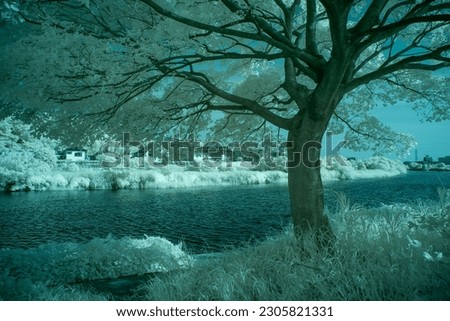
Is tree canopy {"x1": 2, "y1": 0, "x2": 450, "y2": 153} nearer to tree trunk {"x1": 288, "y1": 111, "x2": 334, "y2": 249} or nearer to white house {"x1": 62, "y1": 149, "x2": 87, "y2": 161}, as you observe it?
tree trunk {"x1": 288, "y1": 111, "x2": 334, "y2": 249}

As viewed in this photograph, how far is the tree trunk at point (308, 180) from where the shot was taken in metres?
5.82

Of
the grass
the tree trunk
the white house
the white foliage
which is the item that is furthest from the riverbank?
the tree trunk

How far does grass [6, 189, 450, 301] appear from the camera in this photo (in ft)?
13.1

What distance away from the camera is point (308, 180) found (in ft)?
19.3

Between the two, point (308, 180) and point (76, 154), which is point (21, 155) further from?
point (308, 180)

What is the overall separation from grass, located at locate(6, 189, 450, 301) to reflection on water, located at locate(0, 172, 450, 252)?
11.1 feet

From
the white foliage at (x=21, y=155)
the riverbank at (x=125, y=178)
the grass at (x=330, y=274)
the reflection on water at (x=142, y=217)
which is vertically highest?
the white foliage at (x=21, y=155)

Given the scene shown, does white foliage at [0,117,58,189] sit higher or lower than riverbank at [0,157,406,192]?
higher

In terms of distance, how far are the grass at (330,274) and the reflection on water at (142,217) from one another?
3385 millimetres

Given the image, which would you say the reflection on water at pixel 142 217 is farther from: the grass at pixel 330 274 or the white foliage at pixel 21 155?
the grass at pixel 330 274

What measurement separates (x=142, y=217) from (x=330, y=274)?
1169 cm

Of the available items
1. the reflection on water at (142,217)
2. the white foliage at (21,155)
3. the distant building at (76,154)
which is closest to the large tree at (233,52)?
the reflection on water at (142,217)

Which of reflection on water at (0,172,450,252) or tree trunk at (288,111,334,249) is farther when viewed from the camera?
reflection on water at (0,172,450,252)
